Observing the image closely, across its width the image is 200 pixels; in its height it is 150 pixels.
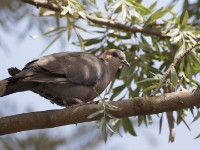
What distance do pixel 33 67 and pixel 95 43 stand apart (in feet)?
3.64

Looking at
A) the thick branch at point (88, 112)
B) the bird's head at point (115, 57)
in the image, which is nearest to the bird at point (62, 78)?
the bird's head at point (115, 57)

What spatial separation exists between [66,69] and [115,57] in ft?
2.26

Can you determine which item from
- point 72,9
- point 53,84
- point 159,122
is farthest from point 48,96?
point 159,122

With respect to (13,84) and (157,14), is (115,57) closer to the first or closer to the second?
(157,14)

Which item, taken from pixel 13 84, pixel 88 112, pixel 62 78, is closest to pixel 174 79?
pixel 88 112

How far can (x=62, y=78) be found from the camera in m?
3.25

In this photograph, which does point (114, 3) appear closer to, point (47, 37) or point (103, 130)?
point (47, 37)

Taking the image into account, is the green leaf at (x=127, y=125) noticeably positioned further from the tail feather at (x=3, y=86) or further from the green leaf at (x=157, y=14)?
the tail feather at (x=3, y=86)

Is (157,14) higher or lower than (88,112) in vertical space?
higher

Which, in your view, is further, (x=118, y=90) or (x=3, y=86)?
(x=118, y=90)

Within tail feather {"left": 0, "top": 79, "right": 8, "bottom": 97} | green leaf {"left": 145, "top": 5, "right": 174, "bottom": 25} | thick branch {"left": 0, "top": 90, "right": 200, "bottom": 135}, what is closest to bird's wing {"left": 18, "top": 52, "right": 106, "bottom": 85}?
tail feather {"left": 0, "top": 79, "right": 8, "bottom": 97}

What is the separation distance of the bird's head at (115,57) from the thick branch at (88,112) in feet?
3.98

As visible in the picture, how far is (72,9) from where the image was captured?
11.5 feet

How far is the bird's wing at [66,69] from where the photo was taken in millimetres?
3135
